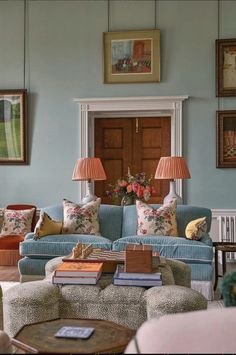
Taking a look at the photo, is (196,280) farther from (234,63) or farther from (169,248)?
A: (234,63)

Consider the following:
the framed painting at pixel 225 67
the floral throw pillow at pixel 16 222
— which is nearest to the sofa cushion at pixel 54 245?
the floral throw pillow at pixel 16 222

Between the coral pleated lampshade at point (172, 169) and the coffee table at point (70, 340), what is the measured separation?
350 centimetres

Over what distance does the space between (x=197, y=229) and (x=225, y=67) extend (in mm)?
2760

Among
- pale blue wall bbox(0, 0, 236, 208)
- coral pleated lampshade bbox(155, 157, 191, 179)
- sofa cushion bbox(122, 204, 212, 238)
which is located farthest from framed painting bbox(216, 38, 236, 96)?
sofa cushion bbox(122, 204, 212, 238)

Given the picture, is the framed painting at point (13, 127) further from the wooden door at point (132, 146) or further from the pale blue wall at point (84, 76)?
the wooden door at point (132, 146)

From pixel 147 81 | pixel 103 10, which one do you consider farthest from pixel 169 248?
pixel 103 10

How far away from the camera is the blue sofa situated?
4629mm

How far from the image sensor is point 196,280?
4621mm

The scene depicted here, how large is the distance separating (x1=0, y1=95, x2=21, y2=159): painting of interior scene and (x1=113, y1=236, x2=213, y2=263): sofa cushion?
2.79m

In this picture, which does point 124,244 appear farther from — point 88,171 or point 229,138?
point 229,138

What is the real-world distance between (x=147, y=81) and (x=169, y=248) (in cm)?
285

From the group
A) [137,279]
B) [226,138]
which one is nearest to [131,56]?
[226,138]

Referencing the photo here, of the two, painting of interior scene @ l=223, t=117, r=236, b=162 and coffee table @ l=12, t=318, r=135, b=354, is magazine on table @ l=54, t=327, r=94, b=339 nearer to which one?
coffee table @ l=12, t=318, r=135, b=354

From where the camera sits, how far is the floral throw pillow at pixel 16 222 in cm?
636
